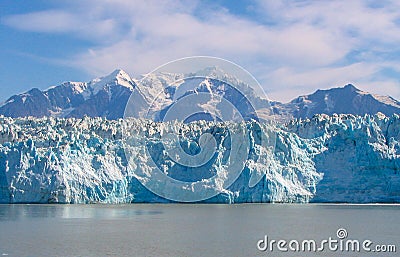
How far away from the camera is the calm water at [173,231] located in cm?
2625

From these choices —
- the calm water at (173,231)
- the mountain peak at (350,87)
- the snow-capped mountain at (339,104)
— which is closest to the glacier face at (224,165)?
the calm water at (173,231)

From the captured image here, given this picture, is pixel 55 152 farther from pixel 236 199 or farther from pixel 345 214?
pixel 345 214

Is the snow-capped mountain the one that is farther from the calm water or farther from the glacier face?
the calm water

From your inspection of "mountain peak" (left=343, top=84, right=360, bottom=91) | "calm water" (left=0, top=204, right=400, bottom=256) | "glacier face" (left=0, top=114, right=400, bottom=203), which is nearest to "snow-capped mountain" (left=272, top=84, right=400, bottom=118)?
"mountain peak" (left=343, top=84, right=360, bottom=91)

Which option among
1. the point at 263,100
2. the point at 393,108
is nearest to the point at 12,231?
the point at 393,108

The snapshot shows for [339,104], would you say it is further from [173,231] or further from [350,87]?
[173,231]

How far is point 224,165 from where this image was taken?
56031 mm

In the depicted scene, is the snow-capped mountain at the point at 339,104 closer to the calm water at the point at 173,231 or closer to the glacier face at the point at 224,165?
the glacier face at the point at 224,165

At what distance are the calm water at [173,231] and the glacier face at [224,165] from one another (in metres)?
5.39

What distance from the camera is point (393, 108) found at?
6220 inches

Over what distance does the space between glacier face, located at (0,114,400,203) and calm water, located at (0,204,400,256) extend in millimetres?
5395

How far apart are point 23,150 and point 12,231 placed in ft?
66.3

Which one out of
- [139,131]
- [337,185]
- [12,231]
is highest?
[139,131]

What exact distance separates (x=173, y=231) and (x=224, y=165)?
22922 millimetres
